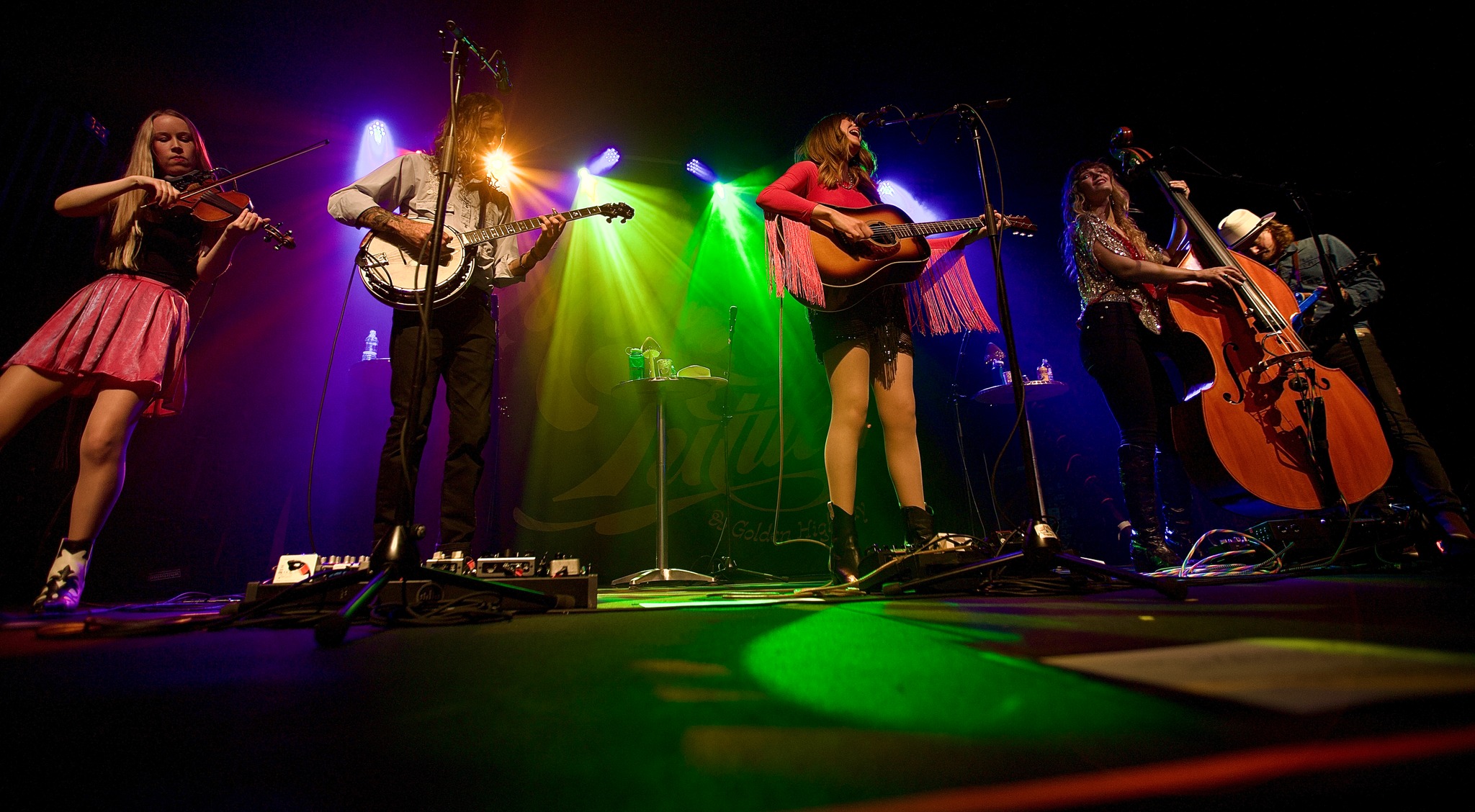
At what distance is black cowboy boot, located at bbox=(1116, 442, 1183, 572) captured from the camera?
260 centimetres

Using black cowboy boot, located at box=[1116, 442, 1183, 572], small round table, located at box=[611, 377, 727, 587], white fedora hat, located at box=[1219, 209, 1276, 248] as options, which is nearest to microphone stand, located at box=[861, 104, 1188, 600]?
black cowboy boot, located at box=[1116, 442, 1183, 572]

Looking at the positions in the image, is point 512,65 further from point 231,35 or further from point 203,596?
point 203,596

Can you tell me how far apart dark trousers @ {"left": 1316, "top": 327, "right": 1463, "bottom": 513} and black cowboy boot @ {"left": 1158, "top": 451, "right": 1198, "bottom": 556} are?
729 mm

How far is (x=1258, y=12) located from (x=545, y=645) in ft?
16.1

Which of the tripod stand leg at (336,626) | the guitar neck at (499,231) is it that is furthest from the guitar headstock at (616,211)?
the tripod stand leg at (336,626)

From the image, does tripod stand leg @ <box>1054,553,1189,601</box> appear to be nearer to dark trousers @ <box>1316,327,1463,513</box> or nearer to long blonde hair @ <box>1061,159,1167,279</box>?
dark trousers @ <box>1316,327,1463,513</box>

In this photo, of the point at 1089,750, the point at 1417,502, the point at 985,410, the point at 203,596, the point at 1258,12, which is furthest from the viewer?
the point at 985,410

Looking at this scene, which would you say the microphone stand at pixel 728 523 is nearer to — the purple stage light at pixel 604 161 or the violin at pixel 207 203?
the purple stage light at pixel 604 161

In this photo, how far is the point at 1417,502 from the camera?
7.37 feet

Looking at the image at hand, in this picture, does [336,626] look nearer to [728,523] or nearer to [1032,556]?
[1032,556]

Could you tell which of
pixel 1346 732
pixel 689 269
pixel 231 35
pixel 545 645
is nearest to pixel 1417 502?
pixel 1346 732

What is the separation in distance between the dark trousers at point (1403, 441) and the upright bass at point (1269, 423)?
0.38ft

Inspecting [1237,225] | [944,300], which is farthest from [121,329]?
[1237,225]

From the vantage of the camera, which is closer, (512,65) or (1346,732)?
(1346,732)
